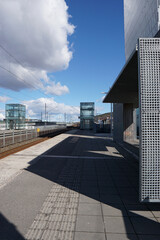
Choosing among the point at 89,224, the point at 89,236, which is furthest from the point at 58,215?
the point at 89,236

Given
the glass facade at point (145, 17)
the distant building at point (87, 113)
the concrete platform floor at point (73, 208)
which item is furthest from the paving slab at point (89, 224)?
the distant building at point (87, 113)

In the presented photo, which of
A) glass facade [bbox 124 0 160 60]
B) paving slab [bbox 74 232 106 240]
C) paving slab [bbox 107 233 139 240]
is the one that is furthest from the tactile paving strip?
glass facade [bbox 124 0 160 60]

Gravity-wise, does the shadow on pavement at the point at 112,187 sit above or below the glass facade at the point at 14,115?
below

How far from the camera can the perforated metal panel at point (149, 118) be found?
357cm

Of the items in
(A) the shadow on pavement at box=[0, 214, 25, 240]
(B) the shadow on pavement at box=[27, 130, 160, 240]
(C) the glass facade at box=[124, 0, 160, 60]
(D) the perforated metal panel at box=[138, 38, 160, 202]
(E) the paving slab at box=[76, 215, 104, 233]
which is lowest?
(B) the shadow on pavement at box=[27, 130, 160, 240]

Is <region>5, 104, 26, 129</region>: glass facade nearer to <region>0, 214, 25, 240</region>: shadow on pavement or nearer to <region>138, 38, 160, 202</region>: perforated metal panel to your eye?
<region>0, 214, 25, 240</region>: shadow on pavement

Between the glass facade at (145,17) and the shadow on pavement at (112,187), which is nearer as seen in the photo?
the shadow on pavement at (112,187)

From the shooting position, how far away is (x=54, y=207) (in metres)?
3.54

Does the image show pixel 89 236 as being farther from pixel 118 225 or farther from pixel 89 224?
pixel 118 225

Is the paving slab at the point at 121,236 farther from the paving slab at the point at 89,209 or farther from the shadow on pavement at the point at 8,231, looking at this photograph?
the shadow on pavement at the point at 8,231

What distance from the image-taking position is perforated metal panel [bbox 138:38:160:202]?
11.7 ft

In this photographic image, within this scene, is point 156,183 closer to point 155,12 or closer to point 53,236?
point 53,236

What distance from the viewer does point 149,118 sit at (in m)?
3.67

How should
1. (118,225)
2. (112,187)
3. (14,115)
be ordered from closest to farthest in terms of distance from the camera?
(118,225) < (112,187) < (14,115)
